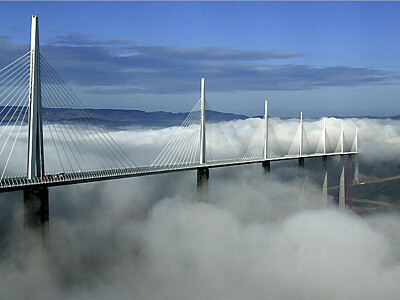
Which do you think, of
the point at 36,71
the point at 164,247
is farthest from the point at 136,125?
the point at 36,71

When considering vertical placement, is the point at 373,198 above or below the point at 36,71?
below

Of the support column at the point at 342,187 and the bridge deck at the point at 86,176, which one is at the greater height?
the bridge deck at the point at 86,176

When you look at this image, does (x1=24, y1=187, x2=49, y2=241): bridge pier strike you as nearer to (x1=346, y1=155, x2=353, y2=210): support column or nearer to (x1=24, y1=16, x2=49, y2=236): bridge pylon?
(x1=24, y1=16, x2=49, y2=236): bridge pylon

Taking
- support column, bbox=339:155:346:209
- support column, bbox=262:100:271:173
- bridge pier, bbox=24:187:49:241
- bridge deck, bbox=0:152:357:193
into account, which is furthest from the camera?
support column, bbox=339:155:346:209

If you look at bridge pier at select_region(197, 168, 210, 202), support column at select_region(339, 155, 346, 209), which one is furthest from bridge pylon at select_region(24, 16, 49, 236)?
support column at select_region(339, 155, 346, 209)

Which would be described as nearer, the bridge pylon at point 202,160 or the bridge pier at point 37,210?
the bridge pier at point 37,210

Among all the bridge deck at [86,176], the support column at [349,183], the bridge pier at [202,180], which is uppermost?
the bridge deck at [86,176]

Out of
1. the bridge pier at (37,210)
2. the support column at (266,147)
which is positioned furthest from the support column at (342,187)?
the bridge pier at (37,210)

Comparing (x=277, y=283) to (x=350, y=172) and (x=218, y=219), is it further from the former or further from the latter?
(x=350, y=172)

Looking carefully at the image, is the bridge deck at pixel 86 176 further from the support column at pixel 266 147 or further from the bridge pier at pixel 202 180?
the support column at pixel 266 147
